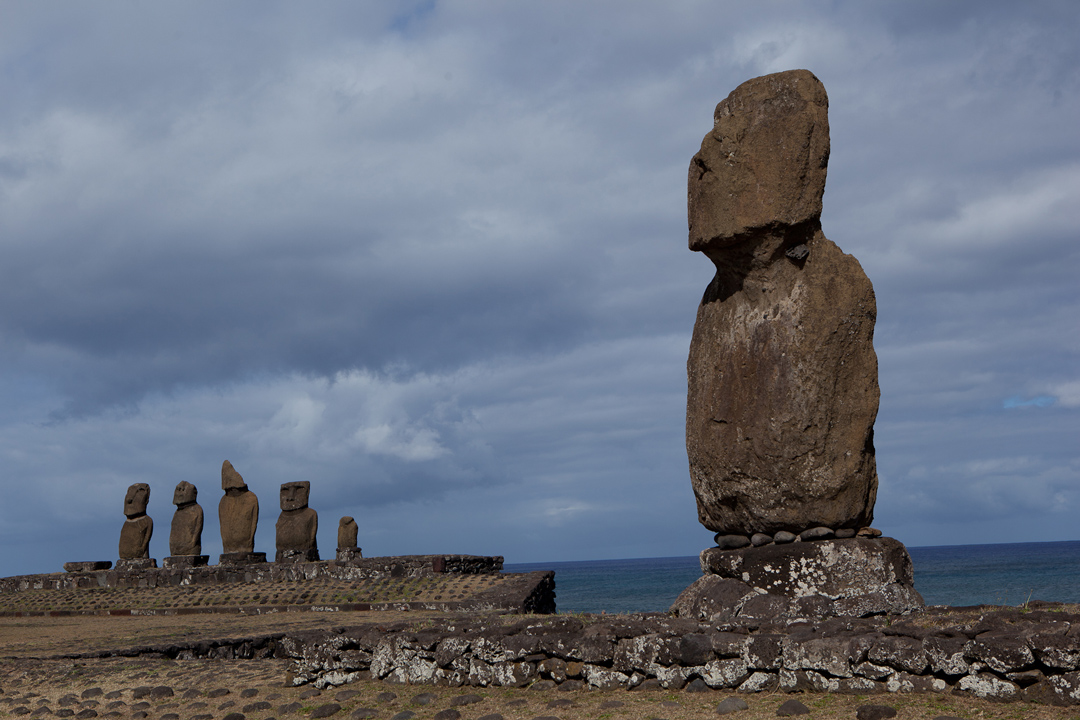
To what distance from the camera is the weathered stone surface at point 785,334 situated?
6859 millimetres

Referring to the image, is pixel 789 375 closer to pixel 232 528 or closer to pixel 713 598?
pixel 713 598

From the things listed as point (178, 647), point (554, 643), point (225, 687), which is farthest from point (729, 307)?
point (178, 647)

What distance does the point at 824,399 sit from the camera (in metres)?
6.86

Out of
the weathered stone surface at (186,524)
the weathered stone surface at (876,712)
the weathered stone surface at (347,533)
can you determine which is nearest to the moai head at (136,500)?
the weathered stone surface at (186,524)

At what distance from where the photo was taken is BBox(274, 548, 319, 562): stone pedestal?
2511 centimetres

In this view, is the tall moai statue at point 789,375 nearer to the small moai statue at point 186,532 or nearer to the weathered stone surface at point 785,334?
the weathered stone surface at point 785,334

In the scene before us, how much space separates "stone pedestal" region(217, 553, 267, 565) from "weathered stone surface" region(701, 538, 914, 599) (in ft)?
71.3

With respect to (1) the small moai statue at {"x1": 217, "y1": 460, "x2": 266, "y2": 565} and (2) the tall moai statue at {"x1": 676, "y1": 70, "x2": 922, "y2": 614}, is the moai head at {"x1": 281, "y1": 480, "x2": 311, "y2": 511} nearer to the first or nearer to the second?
(1) the small moai statue at {"x1": 217, "y1": 460, "x2": 266, "y2": 565}

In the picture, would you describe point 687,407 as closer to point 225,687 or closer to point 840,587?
point 840,587

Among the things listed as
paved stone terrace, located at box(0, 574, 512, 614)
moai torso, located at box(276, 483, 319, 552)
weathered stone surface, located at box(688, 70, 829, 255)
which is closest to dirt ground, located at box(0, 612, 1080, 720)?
weathered stone surface, located at box(688, 70, 829, 255)

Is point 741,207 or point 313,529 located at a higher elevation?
point 741,207

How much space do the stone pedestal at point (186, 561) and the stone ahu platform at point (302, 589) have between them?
741mm

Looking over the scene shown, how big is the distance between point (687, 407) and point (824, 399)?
130 cm

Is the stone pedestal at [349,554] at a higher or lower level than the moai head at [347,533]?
lower
